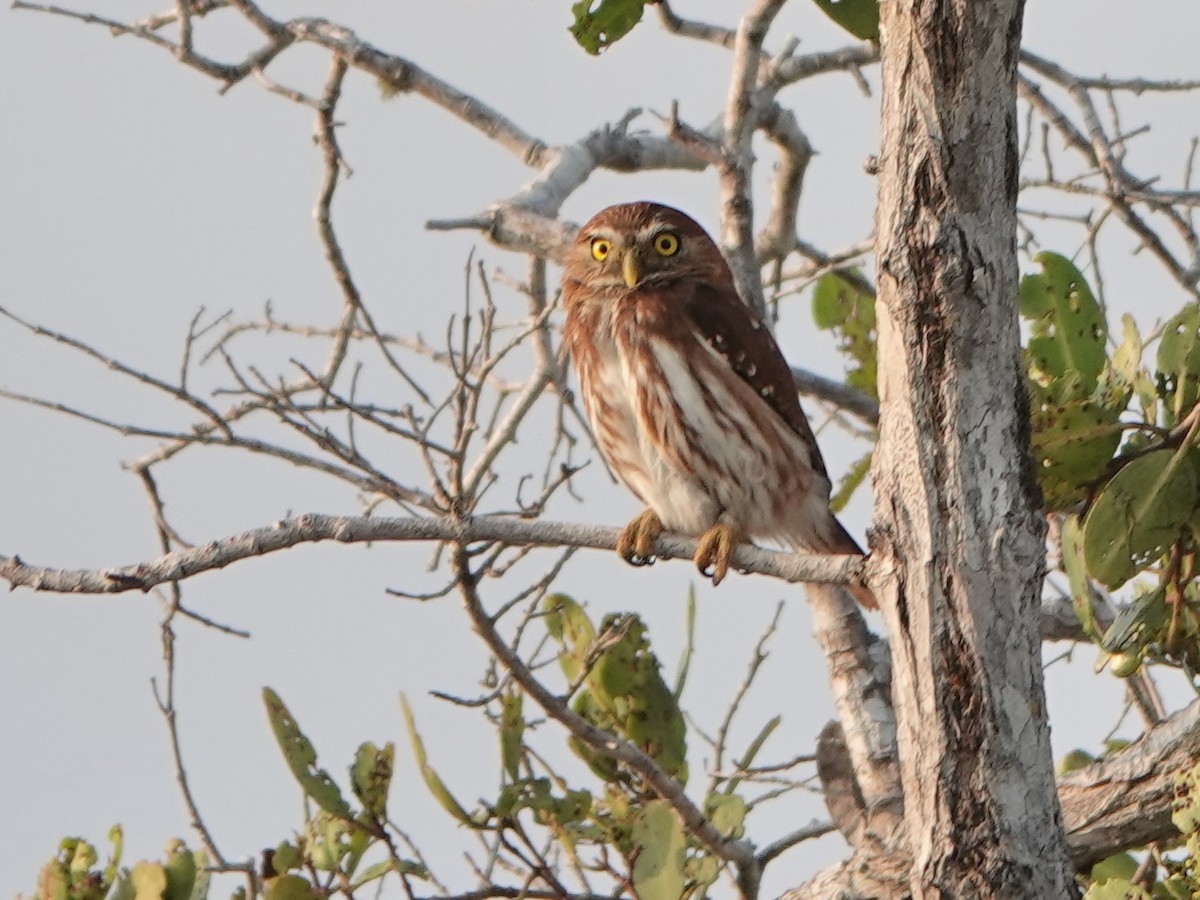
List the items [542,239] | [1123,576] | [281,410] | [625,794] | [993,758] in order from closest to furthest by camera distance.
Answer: [993,758], [1123,576], [281,410], [625,794], [542,239]

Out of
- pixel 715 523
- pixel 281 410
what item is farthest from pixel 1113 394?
pixel 281 410

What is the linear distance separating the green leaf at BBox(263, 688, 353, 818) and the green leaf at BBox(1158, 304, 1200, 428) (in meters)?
2.00

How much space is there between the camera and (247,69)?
5.39 metres

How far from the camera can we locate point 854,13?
3.21m

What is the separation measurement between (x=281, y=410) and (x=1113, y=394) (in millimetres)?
1783

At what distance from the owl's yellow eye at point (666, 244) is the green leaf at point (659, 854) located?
2.07 m

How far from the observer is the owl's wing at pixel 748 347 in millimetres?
4605

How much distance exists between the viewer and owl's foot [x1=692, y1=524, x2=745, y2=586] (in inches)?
170

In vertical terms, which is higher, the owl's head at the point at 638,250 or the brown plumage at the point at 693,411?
the owl's head at the point at 638,250

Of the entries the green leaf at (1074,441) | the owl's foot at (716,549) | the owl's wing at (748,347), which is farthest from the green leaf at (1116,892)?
the owl's wing at (748,347)

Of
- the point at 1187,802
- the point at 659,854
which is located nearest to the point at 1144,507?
the point at 1187,802

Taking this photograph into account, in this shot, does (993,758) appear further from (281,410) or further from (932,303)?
(281,410)

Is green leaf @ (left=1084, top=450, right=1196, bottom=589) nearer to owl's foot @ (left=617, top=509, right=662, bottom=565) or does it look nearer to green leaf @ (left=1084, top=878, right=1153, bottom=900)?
green leaf @ (left=1084, top=878, right=1153, bottom=900)

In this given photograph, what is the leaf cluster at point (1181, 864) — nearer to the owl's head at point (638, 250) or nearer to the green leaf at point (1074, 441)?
the green leaf at point (1074, 441)
